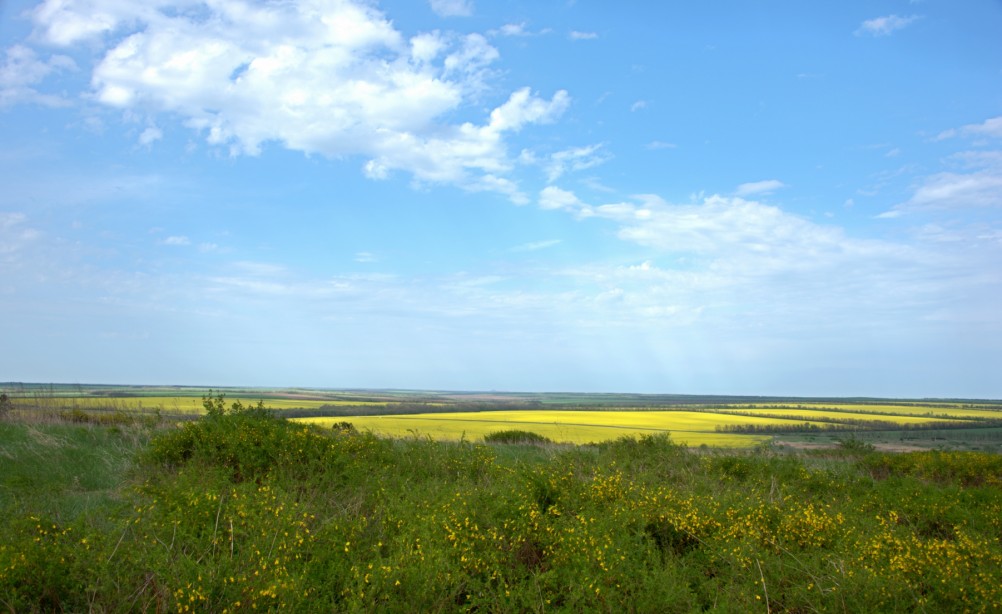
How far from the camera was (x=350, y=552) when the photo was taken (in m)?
5.73

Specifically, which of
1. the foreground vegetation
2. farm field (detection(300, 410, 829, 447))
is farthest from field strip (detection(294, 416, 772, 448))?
the foreground vegetation

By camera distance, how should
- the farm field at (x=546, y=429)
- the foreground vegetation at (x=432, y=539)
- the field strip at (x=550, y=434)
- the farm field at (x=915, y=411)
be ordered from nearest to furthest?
the foreground vegetation at (x=432, y=539) < the field strip at (x=550, y=434) < the farm field at (x=546, y=429) < the farm field at (x=915, y=411)

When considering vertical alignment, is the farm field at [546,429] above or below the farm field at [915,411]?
above

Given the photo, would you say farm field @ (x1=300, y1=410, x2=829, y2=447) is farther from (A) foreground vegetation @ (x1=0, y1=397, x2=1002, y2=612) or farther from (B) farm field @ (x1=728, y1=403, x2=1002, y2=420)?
(B) farm field @ (x1=728, y1=403, x2=1002, y2=420)

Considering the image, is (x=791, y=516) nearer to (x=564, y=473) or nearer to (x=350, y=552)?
(x=564, y=473)

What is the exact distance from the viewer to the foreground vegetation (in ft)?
16.0

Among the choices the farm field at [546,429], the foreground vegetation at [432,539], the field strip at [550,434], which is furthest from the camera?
the farm field at [546,429]

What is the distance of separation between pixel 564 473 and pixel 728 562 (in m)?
3.60

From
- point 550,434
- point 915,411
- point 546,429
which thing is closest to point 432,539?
point 550,434

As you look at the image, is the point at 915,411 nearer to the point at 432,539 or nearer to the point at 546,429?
the point at 546,429

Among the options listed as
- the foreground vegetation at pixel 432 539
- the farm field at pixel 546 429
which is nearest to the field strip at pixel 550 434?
the farm field at pixel 546 429

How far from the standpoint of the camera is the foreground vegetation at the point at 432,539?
489 centimetres

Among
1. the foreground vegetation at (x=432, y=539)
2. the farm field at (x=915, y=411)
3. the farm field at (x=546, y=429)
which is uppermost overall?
the foreground vegetation at (x=432, y=539)

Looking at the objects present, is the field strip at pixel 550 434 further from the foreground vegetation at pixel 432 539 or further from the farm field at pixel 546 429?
the foreground vegetation at pixel 432 539
